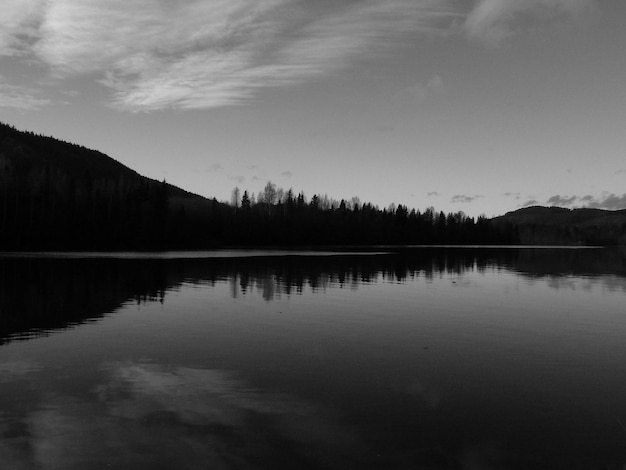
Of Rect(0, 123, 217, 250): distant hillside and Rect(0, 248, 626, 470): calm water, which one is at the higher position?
Rect(0, 123, 217, 250): distant hillside

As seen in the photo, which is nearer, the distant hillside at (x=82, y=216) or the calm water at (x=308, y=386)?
the calm water at (x=308, y=386)

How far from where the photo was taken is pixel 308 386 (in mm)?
14227

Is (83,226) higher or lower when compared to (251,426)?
higher

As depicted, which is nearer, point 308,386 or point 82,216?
point 308,386

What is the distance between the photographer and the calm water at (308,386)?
32.6ft

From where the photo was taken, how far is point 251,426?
36.5 ft

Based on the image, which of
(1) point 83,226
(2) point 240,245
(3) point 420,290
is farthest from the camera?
(2) point 240,245

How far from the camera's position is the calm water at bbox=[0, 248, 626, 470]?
32.6 ft

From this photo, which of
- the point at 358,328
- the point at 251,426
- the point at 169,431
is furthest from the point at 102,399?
the point at 358,328

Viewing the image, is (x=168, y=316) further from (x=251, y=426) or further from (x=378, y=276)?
(x=378, y=276)

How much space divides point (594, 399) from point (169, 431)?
36.9 feet

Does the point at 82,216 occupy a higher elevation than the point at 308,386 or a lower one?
higher

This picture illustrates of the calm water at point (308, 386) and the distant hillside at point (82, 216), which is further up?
the distant hillside at point (82, 216)

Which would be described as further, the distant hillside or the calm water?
the distant hillside
